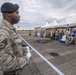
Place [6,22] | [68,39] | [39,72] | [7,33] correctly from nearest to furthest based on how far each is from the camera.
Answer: [7,33]
[6,22]
[39,72]
[68,39]

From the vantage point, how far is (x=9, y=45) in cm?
128

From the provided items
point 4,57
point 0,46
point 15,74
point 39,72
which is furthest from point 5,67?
point 39,72

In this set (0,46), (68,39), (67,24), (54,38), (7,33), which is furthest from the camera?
(54,38)

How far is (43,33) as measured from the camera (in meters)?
29.2

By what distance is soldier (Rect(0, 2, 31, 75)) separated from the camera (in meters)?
1.21

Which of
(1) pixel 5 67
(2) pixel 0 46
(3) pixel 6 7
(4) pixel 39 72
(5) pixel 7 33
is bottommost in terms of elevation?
(4) pixel 39 72

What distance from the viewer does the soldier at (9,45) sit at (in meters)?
1.21

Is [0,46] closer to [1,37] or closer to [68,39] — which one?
[1,37]

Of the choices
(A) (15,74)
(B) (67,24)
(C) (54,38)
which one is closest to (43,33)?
(C) (54,38)

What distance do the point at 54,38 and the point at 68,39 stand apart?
6781 millimetres

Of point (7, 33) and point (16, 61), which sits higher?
point (7, 33)

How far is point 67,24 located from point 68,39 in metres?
2.32

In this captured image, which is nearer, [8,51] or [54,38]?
[8,51]

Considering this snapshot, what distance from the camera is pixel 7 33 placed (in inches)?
51.3
